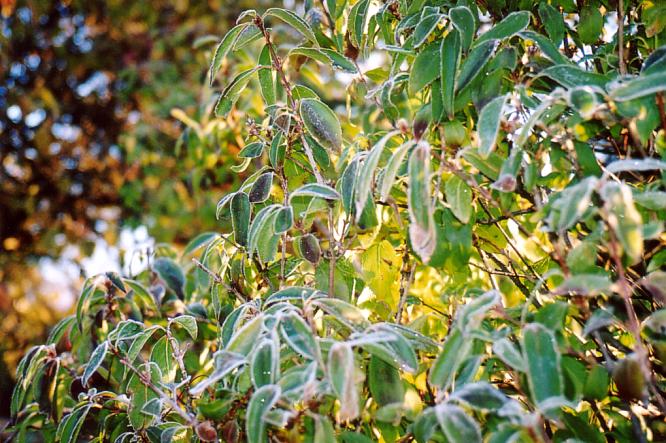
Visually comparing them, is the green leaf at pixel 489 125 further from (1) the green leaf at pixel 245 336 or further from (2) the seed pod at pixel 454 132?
(1) the green leaf at pixel 245 336

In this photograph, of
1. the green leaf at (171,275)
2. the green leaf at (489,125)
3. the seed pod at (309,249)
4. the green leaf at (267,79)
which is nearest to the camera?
the green leaf at (489,125)

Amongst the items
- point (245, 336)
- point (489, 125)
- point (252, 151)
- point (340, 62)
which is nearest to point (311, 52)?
point (340, 62)

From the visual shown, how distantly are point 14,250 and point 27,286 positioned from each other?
27 cm

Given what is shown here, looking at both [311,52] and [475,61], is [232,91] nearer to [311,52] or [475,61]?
[311,52]

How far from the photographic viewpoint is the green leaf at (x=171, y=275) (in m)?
1.39

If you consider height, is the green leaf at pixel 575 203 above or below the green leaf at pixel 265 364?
above

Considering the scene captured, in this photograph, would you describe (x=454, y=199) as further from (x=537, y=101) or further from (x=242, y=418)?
(x=242, y=418)

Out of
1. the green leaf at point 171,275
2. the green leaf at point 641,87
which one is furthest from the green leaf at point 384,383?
the green leaf at point 171,275

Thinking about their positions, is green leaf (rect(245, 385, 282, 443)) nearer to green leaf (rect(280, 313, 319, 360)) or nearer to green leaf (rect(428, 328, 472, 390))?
green leaf (rect(280, 313, 319, 360))

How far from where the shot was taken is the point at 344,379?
0.65 meters

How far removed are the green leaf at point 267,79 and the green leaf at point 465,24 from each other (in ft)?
1.14

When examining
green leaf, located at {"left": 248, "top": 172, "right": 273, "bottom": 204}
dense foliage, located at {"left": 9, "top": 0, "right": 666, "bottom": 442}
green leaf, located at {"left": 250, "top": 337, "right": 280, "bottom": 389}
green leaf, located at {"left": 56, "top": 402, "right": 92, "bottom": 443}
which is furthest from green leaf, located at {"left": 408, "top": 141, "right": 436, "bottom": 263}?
green leaf, located at {"left": 56, "top": 402, "right": 92, "bottom": 443}

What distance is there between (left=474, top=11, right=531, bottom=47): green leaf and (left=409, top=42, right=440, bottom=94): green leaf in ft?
0.22

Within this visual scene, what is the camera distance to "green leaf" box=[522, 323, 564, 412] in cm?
63
